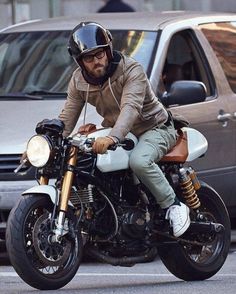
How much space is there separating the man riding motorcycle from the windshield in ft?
6.56

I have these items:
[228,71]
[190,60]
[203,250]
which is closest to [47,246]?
[203,250]

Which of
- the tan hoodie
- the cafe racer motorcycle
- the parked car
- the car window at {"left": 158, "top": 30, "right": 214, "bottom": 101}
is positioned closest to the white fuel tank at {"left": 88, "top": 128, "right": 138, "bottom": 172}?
the cafe racer motorcycle

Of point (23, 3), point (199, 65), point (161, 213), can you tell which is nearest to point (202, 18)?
point (199, 65)

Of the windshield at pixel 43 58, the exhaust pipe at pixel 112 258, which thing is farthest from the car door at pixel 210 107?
the exhaust pipe at pixel 112 258

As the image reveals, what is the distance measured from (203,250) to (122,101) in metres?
1.35

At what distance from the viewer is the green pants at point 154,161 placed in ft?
27.0

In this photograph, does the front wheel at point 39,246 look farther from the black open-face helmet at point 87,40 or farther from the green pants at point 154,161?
the black open-face helmet at point 87,40

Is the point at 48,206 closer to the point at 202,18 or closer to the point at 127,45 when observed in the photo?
the point at 127,45

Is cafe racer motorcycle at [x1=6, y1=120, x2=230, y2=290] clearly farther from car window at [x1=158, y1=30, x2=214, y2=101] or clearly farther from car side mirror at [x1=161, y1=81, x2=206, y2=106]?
car window at [x1=158, y1=30, x2=214, y2=101]

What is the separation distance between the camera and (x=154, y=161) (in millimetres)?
8336

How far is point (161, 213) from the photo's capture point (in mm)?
8562

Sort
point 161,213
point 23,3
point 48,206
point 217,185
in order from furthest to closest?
point 23,3, point 217,185, point 161,213, point 48,206

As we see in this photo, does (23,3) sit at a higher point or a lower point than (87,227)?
lower

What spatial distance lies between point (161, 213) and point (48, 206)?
919 mm
